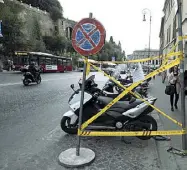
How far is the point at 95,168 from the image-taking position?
3.96 meters

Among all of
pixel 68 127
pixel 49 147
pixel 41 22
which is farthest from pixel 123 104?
pixel 41 22

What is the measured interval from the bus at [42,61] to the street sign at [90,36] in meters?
27.2

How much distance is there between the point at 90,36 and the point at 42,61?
33365 mm

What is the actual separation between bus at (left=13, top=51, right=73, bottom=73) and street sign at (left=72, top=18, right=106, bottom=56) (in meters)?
27.2

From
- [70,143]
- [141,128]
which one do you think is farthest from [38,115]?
[141,128]

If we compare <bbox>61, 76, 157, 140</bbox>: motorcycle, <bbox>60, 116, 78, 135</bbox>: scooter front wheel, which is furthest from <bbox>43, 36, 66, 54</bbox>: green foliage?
<bbox>61, 76, 157, 140</bbox>: motorcycle

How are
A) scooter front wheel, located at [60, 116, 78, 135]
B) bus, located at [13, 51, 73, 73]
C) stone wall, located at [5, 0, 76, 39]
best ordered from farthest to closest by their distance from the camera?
stone wall, located at [5, 0, 76, 39] → bus, located at [13, 51, 73, 73] → scooter front wheel, located at [60, 116, 78, 135]

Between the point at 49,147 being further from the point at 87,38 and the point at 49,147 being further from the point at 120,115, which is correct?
the point at 87,38

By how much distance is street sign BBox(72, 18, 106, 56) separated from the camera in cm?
419

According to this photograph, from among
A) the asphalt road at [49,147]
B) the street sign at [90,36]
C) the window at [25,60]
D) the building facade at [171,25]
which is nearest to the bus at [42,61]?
the window at [25,60]

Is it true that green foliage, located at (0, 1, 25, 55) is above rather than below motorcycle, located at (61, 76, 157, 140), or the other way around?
above

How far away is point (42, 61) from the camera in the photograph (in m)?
36.7

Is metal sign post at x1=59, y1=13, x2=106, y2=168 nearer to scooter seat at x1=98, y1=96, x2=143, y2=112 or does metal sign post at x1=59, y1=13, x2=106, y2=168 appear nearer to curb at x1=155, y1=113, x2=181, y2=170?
curb at x1=155, y1=113, x2=181, y2=170

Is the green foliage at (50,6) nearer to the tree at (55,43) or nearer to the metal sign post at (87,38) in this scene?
the tree at (55,43)
